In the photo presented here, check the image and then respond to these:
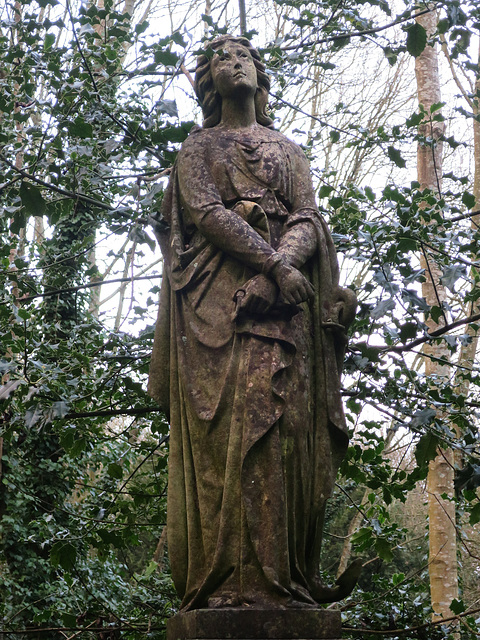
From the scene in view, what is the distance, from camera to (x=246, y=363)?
144 inches

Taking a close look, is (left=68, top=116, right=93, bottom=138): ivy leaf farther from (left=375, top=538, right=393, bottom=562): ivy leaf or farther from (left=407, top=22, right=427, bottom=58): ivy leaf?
(left=375, top=538, right=393, bottom=562): ivy leaf

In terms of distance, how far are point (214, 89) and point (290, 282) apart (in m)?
1.42

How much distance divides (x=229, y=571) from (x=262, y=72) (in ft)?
9.01

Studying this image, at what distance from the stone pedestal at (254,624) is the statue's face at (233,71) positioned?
2.63 m

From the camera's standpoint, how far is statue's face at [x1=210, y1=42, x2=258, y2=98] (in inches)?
171

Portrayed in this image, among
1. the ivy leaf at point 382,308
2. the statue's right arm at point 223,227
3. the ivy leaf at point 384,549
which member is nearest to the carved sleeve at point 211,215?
the statue's right arm at point 223,227

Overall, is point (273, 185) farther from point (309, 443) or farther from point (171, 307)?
point (309, 443)

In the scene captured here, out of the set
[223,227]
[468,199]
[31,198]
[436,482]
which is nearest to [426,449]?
[468,199]

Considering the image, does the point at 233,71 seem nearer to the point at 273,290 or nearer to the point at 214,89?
the point at 214,89

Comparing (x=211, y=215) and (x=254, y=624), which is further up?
(x=211, y=215)

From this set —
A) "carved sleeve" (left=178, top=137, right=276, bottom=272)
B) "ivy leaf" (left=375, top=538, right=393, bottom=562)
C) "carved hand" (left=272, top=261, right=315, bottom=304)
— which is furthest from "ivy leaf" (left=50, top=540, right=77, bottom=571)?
"carved hand" (left=272, top=261, right=315, bottom=304)

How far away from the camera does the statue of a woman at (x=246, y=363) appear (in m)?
3.45

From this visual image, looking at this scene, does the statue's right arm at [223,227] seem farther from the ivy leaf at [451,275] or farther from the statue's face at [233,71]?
the ivy leaf at [451,275]

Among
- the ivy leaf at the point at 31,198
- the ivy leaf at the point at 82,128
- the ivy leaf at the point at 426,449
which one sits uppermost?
the ivy leaf at the point at 82,128
